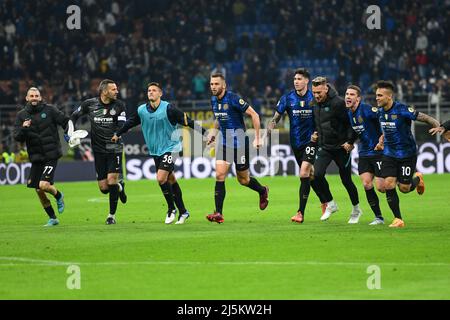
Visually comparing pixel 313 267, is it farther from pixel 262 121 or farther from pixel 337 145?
pixel 262 121

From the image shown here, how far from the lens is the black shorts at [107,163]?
18.1 m

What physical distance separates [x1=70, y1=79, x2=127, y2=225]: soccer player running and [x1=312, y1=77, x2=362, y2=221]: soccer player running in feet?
11.7

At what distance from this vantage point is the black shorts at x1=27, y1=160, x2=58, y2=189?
17766 mm

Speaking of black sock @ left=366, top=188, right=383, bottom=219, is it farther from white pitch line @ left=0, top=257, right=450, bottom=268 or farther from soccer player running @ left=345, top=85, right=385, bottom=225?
white pitch line @ left=0, top=257, right=450, bottom=268

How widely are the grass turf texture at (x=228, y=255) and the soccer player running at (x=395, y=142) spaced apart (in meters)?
0.76

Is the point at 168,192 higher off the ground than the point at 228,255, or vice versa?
the point at 168,192

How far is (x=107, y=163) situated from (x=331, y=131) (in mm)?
4093

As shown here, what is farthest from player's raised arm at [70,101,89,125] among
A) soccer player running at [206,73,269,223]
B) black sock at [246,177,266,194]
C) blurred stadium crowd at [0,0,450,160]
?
blurred stadium crowd at [0,0,450,160]

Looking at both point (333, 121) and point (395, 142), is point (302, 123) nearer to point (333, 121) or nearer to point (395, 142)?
point (333, 121)

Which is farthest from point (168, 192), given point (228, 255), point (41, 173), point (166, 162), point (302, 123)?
point (228, 255)

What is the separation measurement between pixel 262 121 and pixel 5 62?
11446 mm

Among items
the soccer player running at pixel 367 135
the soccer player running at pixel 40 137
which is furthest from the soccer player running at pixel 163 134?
the soccer player running at pixel 367 135

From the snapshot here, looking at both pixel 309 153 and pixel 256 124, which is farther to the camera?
pixel 309 153

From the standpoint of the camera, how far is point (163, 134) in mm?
17656
